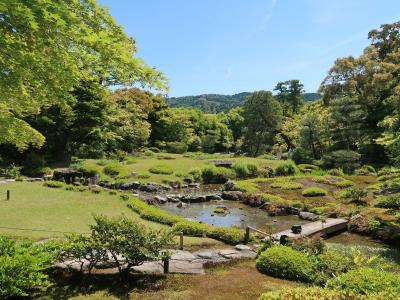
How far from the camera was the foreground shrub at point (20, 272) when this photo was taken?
22.3 feet

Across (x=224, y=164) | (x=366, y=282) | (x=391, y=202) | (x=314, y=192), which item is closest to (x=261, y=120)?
(x=224, y=164)

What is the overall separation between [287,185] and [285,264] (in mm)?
17552

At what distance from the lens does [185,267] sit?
967 cm

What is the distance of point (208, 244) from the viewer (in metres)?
12.6

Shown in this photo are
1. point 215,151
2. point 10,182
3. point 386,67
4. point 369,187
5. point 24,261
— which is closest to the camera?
point 24,261

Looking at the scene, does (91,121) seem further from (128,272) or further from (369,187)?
(128,272)

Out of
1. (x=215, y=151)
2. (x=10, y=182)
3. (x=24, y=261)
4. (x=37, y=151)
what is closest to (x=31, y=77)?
(x=24, y=261)

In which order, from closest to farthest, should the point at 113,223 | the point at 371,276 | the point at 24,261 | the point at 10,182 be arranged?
the point at 24,261
the point at 371,276
the point at 113,223
the point at 10,182

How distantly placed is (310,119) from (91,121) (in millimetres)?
22175

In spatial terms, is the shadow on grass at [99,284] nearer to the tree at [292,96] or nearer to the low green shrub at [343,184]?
the low green shrub at [343,184]

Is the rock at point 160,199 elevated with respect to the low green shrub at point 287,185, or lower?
lower

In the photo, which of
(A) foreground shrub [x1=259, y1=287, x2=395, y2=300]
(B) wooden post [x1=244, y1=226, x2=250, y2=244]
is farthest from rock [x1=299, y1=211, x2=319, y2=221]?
(A) foreground shrub [x1=259, y1=287, x2=395, y2=300]

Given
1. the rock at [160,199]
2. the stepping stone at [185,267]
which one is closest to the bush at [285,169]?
the rock at [160,199]

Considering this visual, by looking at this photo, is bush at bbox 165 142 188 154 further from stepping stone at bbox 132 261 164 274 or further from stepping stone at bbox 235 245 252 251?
stepping stone at bbox 132 261 164 274
